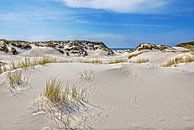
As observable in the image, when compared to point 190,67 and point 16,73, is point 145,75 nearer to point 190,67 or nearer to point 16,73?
point 190,67

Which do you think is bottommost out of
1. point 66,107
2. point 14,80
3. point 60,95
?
point 66,107

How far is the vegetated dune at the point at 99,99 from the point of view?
4301mm

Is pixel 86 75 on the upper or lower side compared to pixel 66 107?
upper

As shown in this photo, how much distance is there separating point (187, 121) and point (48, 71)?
131 inches

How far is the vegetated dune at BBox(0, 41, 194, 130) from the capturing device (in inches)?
169

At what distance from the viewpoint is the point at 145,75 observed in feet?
21.9

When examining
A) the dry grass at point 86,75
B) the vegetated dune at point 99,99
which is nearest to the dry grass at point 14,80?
the vegetated dune at point 99,99

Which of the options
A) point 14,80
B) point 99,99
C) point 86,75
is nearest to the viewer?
point 99,99

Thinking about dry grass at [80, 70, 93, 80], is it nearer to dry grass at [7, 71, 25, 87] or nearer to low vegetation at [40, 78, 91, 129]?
low vegetation at [40, 78, 91, 129]

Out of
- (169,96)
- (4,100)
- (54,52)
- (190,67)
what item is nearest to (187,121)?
(169,96)

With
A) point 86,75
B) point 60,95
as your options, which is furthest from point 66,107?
point 86,75

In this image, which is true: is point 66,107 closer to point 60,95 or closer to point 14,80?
point 60,95

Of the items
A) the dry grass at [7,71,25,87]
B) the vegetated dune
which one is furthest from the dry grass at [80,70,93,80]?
the dry grass at [7,71,25,87]

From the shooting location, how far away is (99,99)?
Answer: 5180 millimetres
